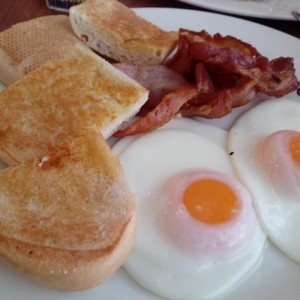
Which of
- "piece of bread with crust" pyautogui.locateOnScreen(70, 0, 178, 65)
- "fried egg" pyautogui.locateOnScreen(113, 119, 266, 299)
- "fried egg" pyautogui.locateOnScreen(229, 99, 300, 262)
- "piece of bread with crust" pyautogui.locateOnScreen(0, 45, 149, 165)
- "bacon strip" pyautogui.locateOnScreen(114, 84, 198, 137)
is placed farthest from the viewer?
"piece of bread with crust" pyautogui.locateOnScreen(70, 0, 178, 65)

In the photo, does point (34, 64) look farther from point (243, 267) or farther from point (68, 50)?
point (243, 267)

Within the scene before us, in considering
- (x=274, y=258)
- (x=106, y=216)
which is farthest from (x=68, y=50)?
(x=274, y=258)

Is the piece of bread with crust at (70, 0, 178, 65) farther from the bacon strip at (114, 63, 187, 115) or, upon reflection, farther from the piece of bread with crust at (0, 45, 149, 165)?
the piece of bread with crust at (0, 45, 149, 165)

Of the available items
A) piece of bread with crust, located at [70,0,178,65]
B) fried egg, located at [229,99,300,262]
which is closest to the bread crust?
fried egg, located at [229,99,300,262]

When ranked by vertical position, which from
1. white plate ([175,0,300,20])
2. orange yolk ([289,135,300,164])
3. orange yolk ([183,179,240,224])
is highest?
white plate ([175,0,300,20])

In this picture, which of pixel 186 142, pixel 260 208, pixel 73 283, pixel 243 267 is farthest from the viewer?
pixel 186 142
